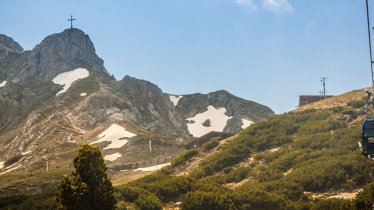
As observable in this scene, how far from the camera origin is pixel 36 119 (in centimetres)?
13475

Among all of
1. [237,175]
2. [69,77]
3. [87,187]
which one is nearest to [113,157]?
[237,175]

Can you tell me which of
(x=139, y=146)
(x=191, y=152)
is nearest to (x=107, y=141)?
(x=139, y=146)

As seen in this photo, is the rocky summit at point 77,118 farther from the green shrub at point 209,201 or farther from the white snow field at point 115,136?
the green shrub at point 209,201

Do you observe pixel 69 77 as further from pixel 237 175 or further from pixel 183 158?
pixel 237 175

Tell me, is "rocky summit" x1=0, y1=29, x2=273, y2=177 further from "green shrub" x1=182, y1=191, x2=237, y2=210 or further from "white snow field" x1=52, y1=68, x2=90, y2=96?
"green shrub" x1=182, y1=191, x2=237, y2=210

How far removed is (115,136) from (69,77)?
266 feet

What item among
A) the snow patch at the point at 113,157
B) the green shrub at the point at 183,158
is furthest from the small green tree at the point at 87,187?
the snow patch at the point at 113,157

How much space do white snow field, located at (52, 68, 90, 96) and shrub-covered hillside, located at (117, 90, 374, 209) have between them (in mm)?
113090

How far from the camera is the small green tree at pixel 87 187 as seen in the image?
30.7m

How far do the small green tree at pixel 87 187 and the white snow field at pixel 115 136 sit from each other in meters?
68.5

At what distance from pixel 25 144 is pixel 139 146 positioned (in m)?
36.2

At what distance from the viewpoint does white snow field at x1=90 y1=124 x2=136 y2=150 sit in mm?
101875

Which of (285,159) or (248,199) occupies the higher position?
(285,159)

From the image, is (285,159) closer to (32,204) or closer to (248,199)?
(248,199)
